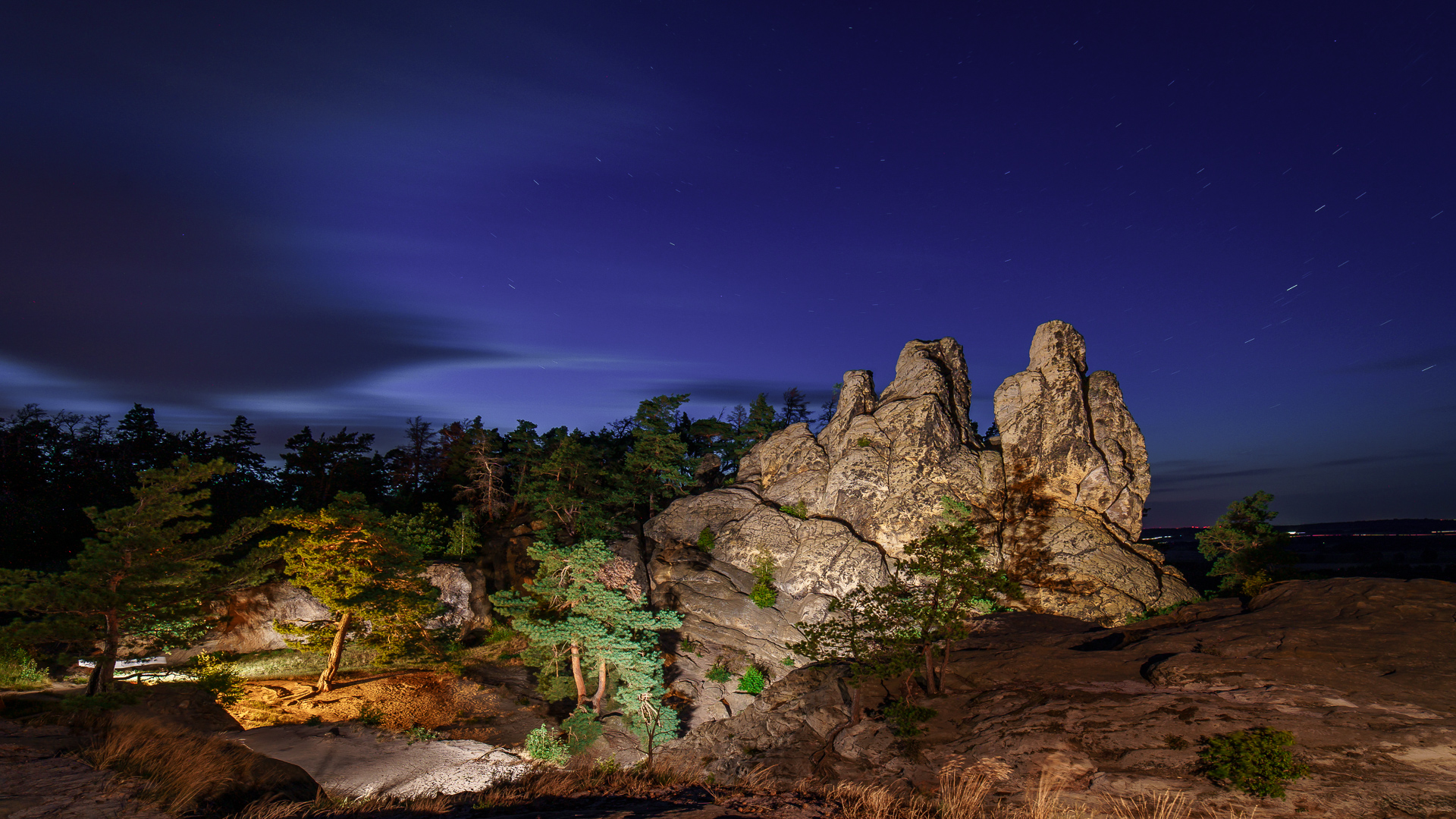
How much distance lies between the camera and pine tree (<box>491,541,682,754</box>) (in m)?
24.1

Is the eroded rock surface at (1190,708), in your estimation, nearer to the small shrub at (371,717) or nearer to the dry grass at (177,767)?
the small shrub at (371,717)

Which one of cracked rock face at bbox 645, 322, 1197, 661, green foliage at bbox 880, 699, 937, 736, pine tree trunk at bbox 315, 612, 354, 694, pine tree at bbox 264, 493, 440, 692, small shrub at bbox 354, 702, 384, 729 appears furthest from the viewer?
cracked rock face at bbox 645, 322, 1197, 661

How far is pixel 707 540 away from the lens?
36.2 metres

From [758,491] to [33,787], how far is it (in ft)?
110

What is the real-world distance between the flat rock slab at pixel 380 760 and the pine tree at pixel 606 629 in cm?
450

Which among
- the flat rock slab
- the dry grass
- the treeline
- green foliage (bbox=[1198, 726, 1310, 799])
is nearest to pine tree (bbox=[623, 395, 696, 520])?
the treeline

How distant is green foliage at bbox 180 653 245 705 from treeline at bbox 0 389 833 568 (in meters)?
9.74

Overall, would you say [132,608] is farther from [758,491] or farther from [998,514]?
[998,514]

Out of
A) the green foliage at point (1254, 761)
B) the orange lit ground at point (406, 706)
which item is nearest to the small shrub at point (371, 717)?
the orange lit ground at point (406, 706)

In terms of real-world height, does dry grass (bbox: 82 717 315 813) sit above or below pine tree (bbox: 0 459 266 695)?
below

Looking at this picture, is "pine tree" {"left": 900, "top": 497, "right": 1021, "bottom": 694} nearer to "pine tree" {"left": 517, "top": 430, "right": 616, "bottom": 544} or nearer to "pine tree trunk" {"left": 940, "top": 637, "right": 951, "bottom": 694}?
"pine tree trunk" {"left": 940, "top": 637, "right": 951, "bottom": 694}

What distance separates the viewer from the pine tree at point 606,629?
79.0 ft

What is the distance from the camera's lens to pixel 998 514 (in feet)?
118

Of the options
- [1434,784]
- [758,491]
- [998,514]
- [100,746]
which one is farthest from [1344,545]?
[100,746]
